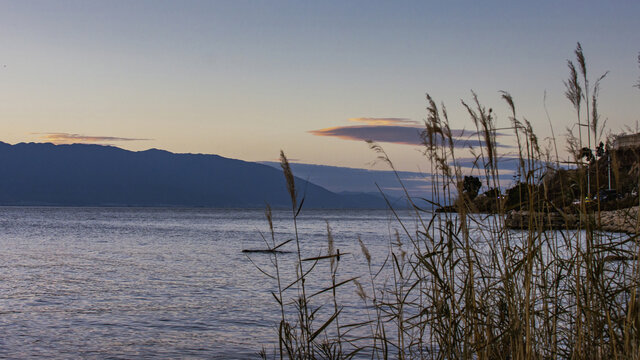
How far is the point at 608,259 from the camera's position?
4.30m

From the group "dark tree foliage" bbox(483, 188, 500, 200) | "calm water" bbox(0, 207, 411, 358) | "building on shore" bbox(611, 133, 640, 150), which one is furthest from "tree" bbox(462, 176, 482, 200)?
"building on shore" bbox(611, 133, 640, 150)

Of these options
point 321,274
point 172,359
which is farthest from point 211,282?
point 172,359

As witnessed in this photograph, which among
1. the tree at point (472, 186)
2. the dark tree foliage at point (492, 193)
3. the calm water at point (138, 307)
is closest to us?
the dark tree foliage at point (492, 193)

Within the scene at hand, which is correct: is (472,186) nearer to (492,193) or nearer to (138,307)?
(492,193)

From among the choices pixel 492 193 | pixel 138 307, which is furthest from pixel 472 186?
pixel 138 307

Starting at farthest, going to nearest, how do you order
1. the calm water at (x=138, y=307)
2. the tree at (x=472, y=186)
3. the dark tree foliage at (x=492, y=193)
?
the calm water at (x=138, y=307) < the tree at (x=472, y=186) < the dark tree foliage at (x=492, y=193)

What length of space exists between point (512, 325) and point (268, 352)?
18.4 ft

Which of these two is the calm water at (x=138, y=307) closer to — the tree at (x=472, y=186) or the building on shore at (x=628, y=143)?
the tree at (x=472, y=186)

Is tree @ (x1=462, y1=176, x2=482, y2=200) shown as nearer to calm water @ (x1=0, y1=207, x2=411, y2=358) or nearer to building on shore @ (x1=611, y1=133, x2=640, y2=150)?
calm water @ (x1=0, y1=207, x2=411, y2=358)

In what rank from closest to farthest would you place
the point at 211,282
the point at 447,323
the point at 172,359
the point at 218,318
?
1. the point at 447,323
2. the point at 172,359
3. the point at 218,318
4. the point at 211,282

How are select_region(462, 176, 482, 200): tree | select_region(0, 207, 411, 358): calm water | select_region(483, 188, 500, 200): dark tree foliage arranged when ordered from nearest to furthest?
select_region(483, 188, 500, 200): dark tree foliage → select_region(462, 176, 482, 200): tree → select_region(0, 207, 411, 358): calm water

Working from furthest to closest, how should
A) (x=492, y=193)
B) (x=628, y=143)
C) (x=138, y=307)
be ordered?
(x=138, y=307), (x=628, y=143), (x=492, y=193)

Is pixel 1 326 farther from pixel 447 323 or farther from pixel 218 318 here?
pixel 447 323

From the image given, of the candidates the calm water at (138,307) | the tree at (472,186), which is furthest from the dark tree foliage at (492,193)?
the calm water at (138,307)
